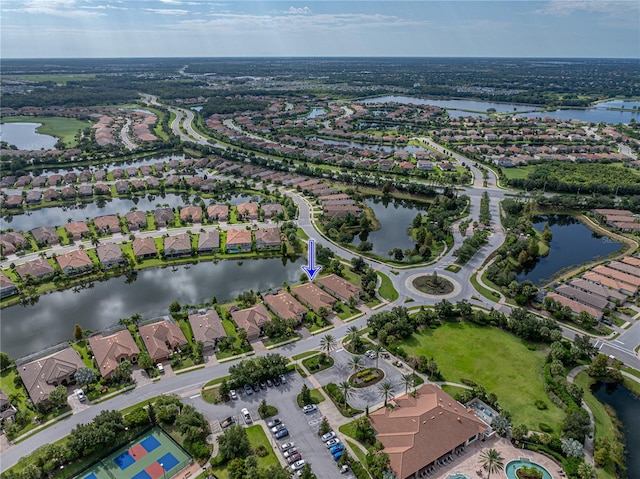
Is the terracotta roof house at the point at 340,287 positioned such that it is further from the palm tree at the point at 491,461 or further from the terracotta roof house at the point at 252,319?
the palm tree at the point at 491,461

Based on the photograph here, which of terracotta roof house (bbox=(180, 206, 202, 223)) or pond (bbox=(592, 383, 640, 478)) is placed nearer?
pond (bbox=(592, 383, 640, 478))

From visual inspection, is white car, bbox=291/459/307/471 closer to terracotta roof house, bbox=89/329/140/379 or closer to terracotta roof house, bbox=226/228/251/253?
terracotta roof house, bbox=89/329/140/379

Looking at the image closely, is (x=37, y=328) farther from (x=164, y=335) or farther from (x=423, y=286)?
(x=423, y=286)

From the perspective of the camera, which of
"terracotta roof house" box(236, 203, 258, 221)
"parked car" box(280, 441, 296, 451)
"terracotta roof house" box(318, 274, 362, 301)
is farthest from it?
"terracotta roof house" box(236, 203, 258, 221)

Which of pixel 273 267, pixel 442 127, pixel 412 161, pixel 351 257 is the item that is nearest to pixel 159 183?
pixel 273 267

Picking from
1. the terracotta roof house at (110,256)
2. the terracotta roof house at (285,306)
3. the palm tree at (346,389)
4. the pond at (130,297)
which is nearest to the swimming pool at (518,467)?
the palm tree at (346,389)

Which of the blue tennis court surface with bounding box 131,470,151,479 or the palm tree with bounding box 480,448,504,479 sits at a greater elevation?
the palm tree with bounding box 480,448,504,479

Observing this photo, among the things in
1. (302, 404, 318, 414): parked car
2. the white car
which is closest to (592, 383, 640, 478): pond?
(302, 404, 318, 414): parked car
